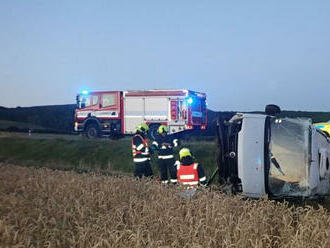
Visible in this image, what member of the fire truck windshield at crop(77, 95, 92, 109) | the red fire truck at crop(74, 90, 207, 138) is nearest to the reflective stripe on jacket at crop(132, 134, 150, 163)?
the red fire truck at crop(74, 90, 207, 138)

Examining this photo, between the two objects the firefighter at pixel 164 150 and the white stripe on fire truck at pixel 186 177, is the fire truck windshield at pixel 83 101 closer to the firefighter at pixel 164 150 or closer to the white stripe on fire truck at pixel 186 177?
the firefighter at pixel 164 150

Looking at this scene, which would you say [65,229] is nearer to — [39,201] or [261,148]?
[39,201]

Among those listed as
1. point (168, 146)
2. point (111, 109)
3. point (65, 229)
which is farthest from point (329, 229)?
point (111, 109)

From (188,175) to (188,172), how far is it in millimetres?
62

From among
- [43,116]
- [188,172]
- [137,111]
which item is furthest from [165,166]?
[43,116]

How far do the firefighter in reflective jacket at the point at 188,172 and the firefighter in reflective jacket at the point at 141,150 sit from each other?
2.58 metres

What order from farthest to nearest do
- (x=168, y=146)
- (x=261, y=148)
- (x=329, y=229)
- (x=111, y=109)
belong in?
(x=111, y=109), (x=168, y=146), (x=261, y=148), (x=329, y=229)

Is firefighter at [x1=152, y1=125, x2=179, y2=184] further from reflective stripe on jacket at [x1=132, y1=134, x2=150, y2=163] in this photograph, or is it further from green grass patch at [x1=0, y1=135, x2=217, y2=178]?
green grass patch at [x1=0, y1=135, x2=217, y2=178]

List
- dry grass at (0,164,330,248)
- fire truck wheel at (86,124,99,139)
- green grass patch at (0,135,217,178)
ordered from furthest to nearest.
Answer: fire truck wheel at (86,124,99,139) < green grass patch at (0,135,217,178) < dry grass at (0,164,330,248)

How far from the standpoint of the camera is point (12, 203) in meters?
5.83

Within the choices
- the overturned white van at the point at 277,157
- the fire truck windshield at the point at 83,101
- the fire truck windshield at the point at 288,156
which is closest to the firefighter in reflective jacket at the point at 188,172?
the overturned white van at the point at 277,157

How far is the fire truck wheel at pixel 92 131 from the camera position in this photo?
2625cm

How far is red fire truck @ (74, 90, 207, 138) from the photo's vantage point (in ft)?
77.9

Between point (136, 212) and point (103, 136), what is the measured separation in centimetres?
2058
